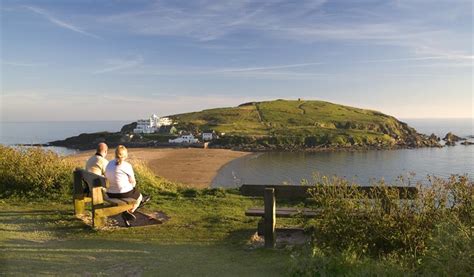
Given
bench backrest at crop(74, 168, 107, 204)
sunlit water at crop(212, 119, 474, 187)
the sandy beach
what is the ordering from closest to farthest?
bench backrest at crop(74, 168, 107, 204)
the sandy beach
sunlit water at crop(212, 119, 474, 187)

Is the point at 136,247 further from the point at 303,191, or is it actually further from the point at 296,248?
the point at 303,191

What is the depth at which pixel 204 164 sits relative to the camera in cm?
5922

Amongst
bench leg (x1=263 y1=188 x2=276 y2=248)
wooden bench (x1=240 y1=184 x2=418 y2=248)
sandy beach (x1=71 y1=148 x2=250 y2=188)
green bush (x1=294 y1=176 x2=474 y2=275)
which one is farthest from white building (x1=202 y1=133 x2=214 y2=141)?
green bush (x1=294 y1=176 x2=474 y2=275)

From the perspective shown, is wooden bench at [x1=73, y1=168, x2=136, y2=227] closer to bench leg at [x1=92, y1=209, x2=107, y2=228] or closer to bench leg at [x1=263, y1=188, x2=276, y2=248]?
bench leg at [x1=92, y1=209, x2=107, y2=228]

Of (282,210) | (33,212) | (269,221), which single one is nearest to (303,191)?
(282,210)

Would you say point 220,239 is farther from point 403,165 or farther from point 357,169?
point 403,165

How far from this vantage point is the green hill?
99.9 m

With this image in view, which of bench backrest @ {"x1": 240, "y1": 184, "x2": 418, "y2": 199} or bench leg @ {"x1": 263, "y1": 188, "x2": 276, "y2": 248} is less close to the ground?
bench backrest @ {"x1": 240, "y1": 184, "x2": 418, "y2": 199}

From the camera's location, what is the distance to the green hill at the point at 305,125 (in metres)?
99.9

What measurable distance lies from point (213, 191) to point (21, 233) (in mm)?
6394

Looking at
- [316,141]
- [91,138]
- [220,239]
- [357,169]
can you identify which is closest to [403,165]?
[357,169]

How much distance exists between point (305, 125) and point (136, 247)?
121 meters

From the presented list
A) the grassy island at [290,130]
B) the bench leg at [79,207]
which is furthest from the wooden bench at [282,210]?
the grassy island at [290,130]

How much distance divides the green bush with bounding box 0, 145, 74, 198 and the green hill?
82761 mm
